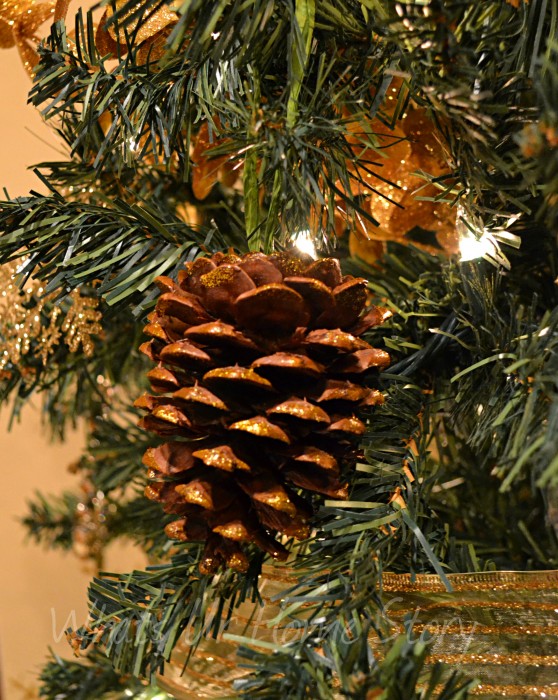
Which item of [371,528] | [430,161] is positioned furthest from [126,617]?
[430,161]

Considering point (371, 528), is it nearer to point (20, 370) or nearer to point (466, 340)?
point (466, 340)

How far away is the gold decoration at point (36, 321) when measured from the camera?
33 centimetres

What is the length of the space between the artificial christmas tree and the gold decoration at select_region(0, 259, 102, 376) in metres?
0.06

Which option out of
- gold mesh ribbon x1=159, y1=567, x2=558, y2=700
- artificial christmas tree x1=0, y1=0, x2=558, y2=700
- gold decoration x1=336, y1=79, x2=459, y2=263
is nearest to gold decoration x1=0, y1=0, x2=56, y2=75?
artificial christmas tree x1=0, y1=0, x2=558, y2=700

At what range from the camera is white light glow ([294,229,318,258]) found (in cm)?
24

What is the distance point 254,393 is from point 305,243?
6 cm

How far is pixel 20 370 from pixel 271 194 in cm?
20

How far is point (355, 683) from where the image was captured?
0.17 meters

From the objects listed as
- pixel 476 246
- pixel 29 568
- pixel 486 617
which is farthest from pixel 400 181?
pixel 29 568

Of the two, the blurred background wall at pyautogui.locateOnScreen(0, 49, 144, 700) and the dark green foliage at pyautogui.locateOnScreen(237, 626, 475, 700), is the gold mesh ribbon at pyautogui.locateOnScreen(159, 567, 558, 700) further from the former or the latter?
the blurred background wall at pyautogui.locateOnScreen(0, 49, 144, 700)

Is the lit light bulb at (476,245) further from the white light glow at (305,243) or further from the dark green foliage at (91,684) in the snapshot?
the dark green foliage at (91,684)

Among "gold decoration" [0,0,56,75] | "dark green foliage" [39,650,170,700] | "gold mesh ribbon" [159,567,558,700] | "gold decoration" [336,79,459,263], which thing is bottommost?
"gold mesh ribbon" [159,567,558,700]

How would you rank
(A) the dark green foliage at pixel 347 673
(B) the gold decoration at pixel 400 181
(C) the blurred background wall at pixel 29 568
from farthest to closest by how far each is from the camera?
(C) the blurred background wall at pixel 29 568, (B) the gold decoration at pixel 400 181, (A) the dark green foliage at pixel 347 673

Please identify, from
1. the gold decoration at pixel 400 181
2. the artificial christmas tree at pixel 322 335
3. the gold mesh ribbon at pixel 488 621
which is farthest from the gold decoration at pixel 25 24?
the gold mesh ribbon at pixel 488 621
